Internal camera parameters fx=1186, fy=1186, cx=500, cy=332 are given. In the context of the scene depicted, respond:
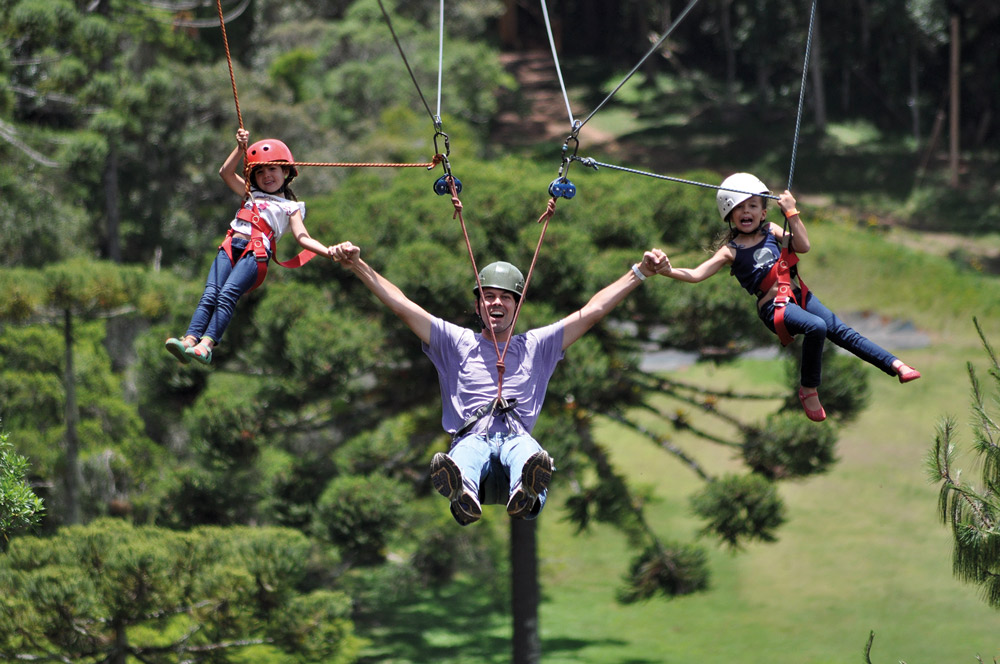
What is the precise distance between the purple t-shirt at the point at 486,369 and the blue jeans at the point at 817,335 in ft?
4.70

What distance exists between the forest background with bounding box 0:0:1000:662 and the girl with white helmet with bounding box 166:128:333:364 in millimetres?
6687

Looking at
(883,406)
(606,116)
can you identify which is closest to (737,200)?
(883,406)

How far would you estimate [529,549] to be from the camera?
61.4ft

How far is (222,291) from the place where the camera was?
7.46 m

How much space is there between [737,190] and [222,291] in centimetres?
328

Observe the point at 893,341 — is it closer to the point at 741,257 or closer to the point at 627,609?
the point at 627,609

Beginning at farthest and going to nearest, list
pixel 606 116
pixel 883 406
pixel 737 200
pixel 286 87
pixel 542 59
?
pixel 542 59, pixel 606 116, pixel 286 87, pixel 883 406, pixel 737 200

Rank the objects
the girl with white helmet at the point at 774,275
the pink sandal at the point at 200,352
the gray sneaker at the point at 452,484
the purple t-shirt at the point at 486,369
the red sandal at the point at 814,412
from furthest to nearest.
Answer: the red sandal at the point at 814,412
the girl with white helmet at the point at 774,275
the purple t-shirt at the point at 486,369
the pink sandal at the point at 200,352
the gray sneaker at the point at 452,484

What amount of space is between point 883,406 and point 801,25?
16060mm

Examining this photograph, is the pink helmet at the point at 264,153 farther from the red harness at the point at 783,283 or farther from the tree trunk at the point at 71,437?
the tree trunk at the point at 71,437

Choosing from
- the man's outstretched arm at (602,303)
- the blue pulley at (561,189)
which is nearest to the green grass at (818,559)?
the blue pulley at (561,189)

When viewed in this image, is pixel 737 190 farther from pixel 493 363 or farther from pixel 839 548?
pixel 839 548

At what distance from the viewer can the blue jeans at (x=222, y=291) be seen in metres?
7.26

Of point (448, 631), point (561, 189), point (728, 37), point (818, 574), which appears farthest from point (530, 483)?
point (728, 37)
